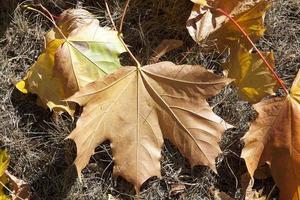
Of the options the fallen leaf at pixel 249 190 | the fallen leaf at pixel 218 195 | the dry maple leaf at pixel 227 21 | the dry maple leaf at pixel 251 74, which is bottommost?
the fallen leaf at pixel 218 195

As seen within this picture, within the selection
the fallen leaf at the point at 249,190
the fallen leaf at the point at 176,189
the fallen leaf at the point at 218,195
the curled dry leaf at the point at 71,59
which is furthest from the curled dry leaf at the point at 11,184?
the fallen leaf at the point at 249,190

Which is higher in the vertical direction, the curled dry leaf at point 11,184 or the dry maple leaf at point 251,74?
the dry maple leaf at point 251,74

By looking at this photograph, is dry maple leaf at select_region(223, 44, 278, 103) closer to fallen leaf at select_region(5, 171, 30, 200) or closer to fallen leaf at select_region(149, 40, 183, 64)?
fallen leaf at select_region(149, 40, 183, 64)

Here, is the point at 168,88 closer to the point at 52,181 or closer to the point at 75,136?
the point at 75,136

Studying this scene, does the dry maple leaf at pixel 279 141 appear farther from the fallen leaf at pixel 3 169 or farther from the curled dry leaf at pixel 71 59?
the fallen leaf at pixel 3 169

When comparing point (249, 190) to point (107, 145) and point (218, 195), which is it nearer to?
point (218, 195)

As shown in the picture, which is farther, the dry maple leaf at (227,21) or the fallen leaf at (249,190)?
the fallen leaf at (249,190)

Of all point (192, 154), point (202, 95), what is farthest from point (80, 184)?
point (202, 95)
